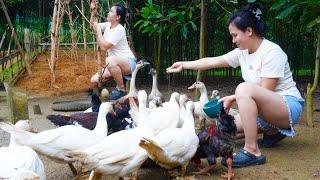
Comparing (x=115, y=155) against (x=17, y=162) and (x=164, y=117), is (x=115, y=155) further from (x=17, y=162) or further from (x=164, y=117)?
(x=164, y=117)

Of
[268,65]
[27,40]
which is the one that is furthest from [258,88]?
[27,40]

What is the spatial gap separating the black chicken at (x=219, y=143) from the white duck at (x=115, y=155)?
646 mm

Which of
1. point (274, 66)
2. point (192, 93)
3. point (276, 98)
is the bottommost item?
point (192, 93)

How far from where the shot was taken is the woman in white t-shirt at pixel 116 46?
7.35 meters

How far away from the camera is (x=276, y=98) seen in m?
4.57

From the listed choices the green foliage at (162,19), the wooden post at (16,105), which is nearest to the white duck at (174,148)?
the wooden post at (16,105)

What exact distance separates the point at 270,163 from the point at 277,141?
58cm

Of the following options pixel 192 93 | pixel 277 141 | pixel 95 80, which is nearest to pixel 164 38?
pixel 192 93

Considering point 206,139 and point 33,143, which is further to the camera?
point 206,139

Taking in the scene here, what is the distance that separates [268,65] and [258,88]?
0.79 feet

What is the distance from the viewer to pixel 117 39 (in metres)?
7.34

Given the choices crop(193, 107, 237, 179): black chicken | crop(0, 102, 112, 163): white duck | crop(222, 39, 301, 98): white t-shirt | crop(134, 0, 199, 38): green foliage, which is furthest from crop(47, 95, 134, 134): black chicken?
crop(134, 0, 199, 38): green foliage

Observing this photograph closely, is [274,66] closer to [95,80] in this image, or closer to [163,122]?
[163,122]

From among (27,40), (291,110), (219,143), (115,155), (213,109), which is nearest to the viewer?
(115,155)
